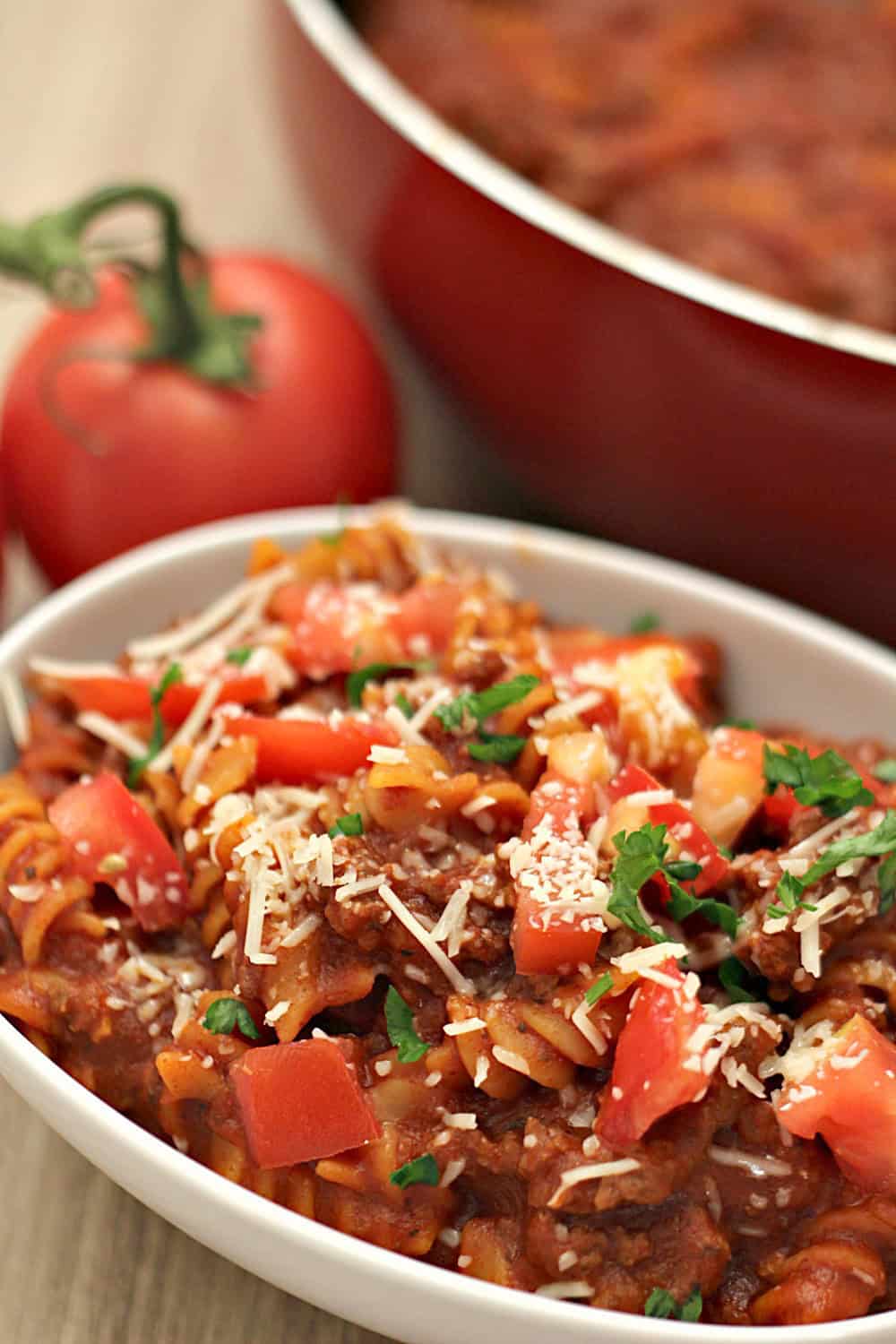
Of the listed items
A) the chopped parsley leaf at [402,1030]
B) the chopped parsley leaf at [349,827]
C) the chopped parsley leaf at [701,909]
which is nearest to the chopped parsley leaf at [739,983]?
the chopped parsley leaf at [701,909]

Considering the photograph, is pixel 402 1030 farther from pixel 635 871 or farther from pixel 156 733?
pixel 156 733

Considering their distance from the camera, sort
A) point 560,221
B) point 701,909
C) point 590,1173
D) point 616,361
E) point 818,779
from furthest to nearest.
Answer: point 616,361 → point 560,221 → point 818,779 → point 701,909 → point 590,1173

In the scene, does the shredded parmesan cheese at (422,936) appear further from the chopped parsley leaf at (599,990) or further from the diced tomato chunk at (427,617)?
the diced tomato chunk at (427,617)

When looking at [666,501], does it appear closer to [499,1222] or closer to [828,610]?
[828,610]

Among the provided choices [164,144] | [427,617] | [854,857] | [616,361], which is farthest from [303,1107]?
[164,144]

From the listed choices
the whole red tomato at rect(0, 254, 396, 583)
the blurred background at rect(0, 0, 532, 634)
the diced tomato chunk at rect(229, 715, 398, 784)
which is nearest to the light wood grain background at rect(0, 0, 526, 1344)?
the blurred background at rect(0, 0, 532, 634)

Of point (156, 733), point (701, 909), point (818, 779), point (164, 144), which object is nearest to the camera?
point (701, 909)

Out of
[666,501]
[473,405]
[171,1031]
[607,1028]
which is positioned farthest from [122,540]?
[607,1028]
